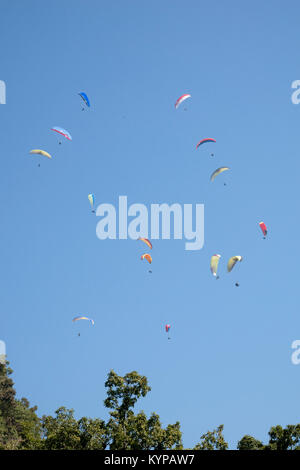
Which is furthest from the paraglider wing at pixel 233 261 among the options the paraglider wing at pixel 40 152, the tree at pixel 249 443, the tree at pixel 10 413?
the tree at pixel 10 413

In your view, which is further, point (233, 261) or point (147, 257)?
point (147, 257)

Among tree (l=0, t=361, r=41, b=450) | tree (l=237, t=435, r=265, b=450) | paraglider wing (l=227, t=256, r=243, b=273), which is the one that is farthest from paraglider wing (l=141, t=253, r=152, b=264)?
tree (l=0, t=361, r=41, b=450)

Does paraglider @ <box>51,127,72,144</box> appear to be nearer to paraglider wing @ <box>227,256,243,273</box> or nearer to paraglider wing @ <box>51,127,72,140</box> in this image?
paraglider wing @ <box>51,127,72,140</box>

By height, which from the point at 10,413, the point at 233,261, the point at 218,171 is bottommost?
the point at 10,413

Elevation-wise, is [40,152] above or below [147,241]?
above

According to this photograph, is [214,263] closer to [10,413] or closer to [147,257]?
[147,257]

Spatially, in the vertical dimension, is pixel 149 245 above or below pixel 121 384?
above

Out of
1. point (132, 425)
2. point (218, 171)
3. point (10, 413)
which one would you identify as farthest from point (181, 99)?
point (10, 413)

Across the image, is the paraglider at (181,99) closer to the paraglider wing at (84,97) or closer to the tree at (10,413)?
the paraglider wing at (84,97)

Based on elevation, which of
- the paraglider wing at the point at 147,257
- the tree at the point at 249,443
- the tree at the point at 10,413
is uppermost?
the paraglider wing at the point at 147,257
